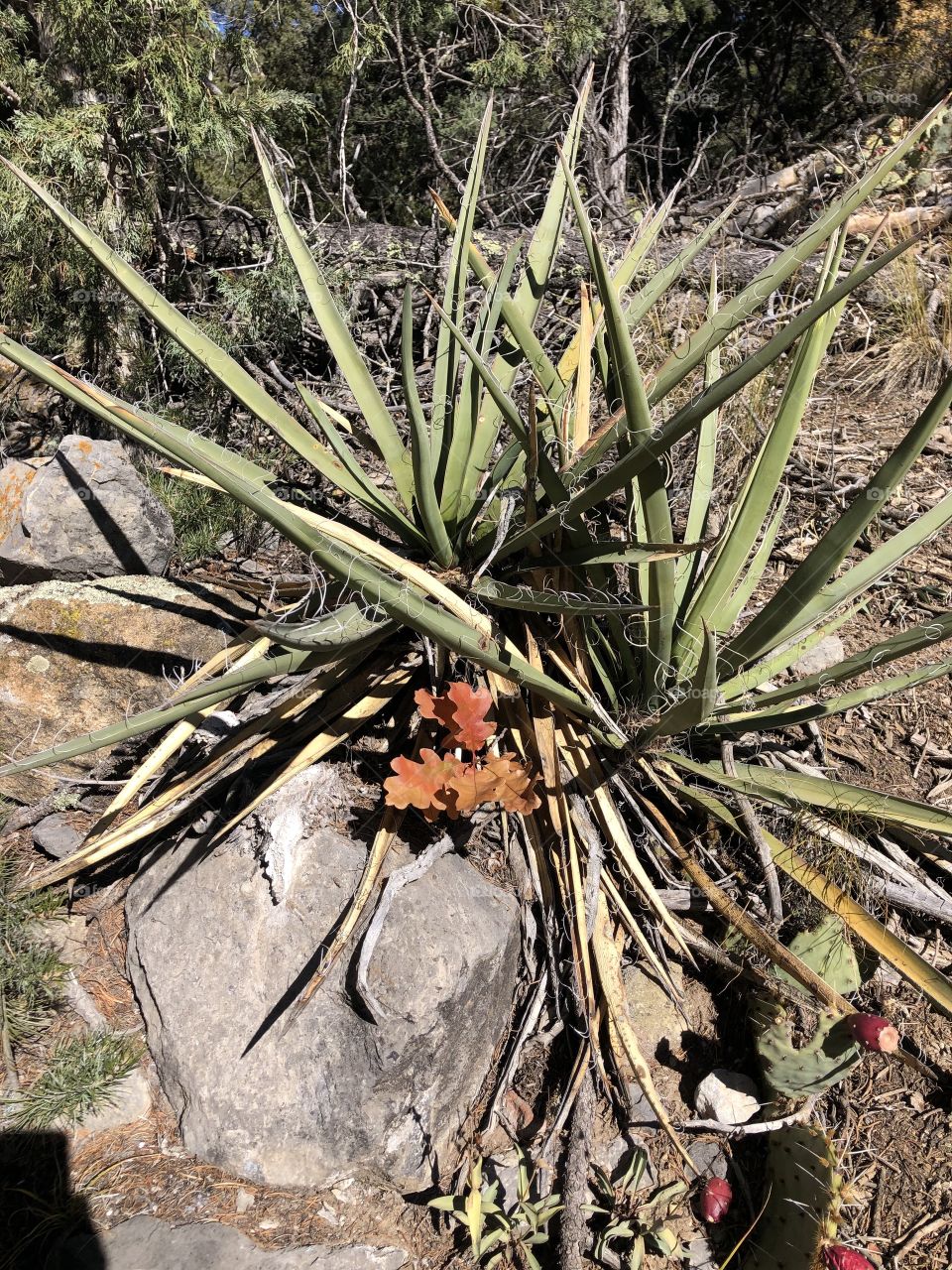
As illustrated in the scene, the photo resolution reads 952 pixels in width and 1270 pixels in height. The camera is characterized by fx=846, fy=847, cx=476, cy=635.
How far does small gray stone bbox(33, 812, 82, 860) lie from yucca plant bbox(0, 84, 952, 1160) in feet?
0.47

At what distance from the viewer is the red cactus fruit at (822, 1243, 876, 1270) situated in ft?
4.66

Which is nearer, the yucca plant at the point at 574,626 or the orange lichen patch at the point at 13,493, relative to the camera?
the yucca plant at the point at 574,626

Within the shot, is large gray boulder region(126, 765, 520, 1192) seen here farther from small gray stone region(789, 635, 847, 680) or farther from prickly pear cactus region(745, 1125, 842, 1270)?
small gray stone region(789, 635, 847, 680)

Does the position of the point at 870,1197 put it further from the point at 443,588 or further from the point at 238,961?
the point at 443,588

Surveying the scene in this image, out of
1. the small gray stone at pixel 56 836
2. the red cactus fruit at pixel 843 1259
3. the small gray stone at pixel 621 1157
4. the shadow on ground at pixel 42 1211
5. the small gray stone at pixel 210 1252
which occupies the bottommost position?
the shadow on ground at pixel 42 1211

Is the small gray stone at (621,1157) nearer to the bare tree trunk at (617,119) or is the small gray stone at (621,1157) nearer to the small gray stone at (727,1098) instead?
the small gray stone at (727,1098)

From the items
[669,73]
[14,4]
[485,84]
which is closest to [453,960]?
[14,4]

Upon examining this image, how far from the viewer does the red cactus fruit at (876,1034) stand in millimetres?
1468

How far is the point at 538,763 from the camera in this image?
1.94 meters

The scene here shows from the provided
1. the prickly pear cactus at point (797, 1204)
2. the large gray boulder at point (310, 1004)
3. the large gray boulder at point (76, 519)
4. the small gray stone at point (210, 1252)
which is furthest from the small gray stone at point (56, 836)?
the prickly pear cactus at point (797, 1204)

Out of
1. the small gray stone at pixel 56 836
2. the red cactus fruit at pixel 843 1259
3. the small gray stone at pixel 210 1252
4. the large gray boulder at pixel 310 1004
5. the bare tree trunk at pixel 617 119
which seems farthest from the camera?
the bare tree trunk at pixel 617 119

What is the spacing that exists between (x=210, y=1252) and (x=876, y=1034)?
130cm

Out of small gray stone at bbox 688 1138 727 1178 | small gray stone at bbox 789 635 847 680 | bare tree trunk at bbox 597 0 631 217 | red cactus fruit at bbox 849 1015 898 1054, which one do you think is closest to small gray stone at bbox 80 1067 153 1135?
small gray stone at bbox 688 1138 727 1178

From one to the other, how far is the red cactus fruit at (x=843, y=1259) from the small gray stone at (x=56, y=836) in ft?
5.86
